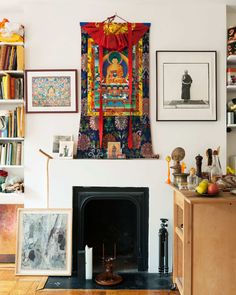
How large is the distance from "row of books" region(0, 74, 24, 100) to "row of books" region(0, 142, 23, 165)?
49 cm

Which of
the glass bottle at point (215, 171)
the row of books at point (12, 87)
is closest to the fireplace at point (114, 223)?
the glass bottle at point (215, 171)

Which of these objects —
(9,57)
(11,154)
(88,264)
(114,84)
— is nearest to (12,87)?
(9,57)

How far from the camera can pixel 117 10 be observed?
125 inches

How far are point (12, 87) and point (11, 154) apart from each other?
2.18 ft

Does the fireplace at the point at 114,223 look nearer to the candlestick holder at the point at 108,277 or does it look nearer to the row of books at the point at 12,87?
the candlestick holder at the point at 108,277

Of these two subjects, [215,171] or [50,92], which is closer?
[215,171]

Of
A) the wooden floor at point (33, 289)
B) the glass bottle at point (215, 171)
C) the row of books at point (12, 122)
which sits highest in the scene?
the row of books at point (12, 122)

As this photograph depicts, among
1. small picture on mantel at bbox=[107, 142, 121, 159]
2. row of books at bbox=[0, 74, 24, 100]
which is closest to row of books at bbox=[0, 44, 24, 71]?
row of books at bbox=[0, 74, 24, 100]

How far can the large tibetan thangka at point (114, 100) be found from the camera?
10.4ft

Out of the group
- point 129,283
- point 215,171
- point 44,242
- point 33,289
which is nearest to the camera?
point 215,171

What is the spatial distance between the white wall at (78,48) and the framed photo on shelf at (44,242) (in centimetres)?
13

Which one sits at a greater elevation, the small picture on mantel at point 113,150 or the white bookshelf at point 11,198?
the small picture on mantel at point 113,150

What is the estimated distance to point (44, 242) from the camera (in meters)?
3.09

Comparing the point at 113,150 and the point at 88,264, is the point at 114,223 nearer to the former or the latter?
the point at 88,264
